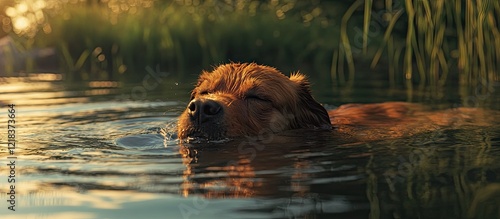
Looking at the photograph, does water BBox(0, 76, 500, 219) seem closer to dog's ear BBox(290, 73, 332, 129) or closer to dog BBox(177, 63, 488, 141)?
dog BBox(177, 63, 488, 141)

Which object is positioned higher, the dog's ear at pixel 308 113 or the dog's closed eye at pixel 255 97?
the dog's closed eye at pixel 255 97

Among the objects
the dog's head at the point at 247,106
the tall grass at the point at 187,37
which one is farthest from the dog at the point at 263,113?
the tall grass at the point at 187,37

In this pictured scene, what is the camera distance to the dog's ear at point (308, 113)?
752cm

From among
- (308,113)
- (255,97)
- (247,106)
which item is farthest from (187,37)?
(247,106)

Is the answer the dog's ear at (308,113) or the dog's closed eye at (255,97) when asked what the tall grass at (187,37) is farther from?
the dog's closed eye at (255,97)

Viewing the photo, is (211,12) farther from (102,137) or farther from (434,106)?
(102,137)

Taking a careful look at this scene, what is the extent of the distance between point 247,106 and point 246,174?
6.11ft

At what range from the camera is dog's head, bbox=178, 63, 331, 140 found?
254 inches

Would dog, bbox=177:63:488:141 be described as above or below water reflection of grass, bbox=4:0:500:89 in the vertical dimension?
below

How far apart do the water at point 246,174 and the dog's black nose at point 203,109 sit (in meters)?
0.25

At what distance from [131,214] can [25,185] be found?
3.92 feet

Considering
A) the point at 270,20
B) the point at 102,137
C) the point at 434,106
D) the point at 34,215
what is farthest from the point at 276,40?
the point at 34,215

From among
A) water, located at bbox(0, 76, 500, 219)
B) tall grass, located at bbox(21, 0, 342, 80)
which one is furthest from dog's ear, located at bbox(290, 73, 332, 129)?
tall grass, located at bbox(21, 0, 342, 80)

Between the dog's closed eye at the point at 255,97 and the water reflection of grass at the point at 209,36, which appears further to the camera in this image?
the water reflection of grass at the point at 209,36
